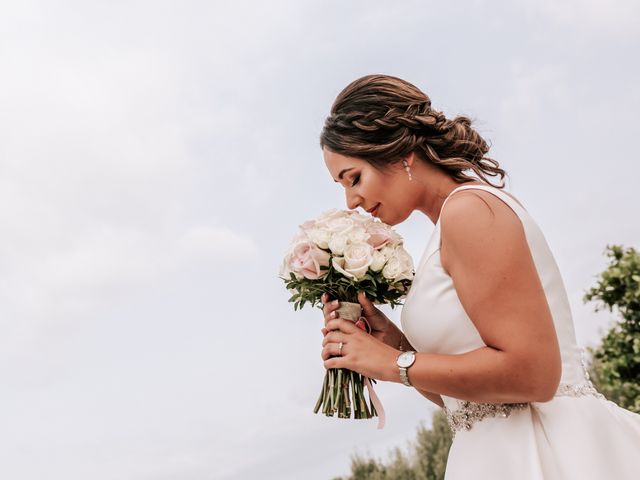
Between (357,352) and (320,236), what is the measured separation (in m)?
0.65

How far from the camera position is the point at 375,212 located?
4.04m

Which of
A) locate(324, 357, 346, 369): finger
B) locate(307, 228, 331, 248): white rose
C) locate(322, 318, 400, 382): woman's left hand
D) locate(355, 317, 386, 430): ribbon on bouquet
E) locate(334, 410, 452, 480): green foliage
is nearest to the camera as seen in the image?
locate(322, 318, 400, 382): woman's left hand

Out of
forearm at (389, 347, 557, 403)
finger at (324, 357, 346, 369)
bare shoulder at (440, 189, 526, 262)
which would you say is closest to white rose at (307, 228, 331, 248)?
finger at (324, 357, 346, 369)

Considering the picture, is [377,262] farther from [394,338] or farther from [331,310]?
[394,338]

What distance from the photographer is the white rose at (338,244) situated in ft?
12.7

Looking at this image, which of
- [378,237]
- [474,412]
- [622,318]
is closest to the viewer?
[474,412]

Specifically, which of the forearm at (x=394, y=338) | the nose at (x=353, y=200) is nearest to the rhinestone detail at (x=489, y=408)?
the forearm at (x=394, y=338)

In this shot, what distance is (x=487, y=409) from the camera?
11.5ft

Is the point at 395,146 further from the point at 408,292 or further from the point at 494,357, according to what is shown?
the point at 494,357

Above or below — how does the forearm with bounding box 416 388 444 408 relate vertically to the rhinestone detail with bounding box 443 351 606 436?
above

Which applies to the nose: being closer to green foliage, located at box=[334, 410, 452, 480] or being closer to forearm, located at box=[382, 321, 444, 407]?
forearm, located at box=[382, 321, 444, 407]

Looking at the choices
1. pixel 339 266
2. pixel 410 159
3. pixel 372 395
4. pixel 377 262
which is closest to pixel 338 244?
pixel 339 266

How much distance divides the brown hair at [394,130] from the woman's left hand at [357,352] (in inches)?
33.8

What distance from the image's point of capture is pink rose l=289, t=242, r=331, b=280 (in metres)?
3.90
